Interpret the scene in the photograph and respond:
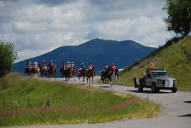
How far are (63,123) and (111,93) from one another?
14.2m

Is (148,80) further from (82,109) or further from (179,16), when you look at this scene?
(179,16)

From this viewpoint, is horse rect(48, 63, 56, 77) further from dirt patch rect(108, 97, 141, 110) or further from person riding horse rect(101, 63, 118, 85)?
dirt patch rect(108, 97, 141, 110)

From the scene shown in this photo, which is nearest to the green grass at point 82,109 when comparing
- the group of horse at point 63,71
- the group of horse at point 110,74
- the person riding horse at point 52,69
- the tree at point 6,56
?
the group of horse at point 63,71

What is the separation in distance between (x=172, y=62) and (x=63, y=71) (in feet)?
56.2

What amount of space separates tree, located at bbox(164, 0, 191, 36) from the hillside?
8034 millimetres

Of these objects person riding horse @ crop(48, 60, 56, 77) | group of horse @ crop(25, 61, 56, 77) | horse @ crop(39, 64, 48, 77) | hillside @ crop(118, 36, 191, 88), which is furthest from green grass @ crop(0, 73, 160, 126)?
hillside @ crop(118, 36, 191, 88)

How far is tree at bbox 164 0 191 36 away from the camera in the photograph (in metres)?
85.0

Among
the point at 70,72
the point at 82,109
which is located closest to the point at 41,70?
the point at 70,72

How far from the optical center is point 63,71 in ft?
179

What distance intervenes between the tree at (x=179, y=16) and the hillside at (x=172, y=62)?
8.03 m

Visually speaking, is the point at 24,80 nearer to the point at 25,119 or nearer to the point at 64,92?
the point at 64,92

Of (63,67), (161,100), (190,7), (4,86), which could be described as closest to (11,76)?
(4,86)

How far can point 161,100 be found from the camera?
3503 centimetres

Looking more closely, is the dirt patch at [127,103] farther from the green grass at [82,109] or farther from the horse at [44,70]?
the horse at [44,70]
